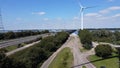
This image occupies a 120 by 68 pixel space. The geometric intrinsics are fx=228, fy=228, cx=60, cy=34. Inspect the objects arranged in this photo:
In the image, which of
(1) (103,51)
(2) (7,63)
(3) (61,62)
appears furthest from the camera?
(1) (103,51)

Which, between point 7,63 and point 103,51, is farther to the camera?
point 103,51

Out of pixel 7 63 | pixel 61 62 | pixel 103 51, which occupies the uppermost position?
pixel 7 63

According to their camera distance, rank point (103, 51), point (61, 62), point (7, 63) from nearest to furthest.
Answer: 1. point (7, 63)
2. point (61, 62)
3. point (103, 51)

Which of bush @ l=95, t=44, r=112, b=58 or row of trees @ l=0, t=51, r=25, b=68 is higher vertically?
row of trees @ l=0, t=51, r=25, b=68

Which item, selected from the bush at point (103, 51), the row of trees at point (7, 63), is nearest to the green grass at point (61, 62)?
the bush at point (103, 51)

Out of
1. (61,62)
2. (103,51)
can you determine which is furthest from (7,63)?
(103,51)

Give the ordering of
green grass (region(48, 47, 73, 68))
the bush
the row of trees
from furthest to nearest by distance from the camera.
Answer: the bush → green grass (region(48, 47, 73, 68)) → the row of trees

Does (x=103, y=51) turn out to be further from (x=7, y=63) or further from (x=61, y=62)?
(x=7, y=63)

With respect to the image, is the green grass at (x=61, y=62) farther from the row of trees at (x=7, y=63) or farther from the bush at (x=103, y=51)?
the row of trees at (x=7, y=63)

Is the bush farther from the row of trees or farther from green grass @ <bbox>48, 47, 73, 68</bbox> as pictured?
the row of trees

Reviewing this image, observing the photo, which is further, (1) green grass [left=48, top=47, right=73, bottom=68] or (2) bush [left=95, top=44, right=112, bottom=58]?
(2) bush [left=95, top=44, right=112, bottom=58]

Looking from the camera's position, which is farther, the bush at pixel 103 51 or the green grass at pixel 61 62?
the bush at pixel 103 51

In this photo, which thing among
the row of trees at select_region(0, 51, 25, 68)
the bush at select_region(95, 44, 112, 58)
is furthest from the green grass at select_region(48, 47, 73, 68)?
the row of trees at select_region(0, 51, 25, 68)
